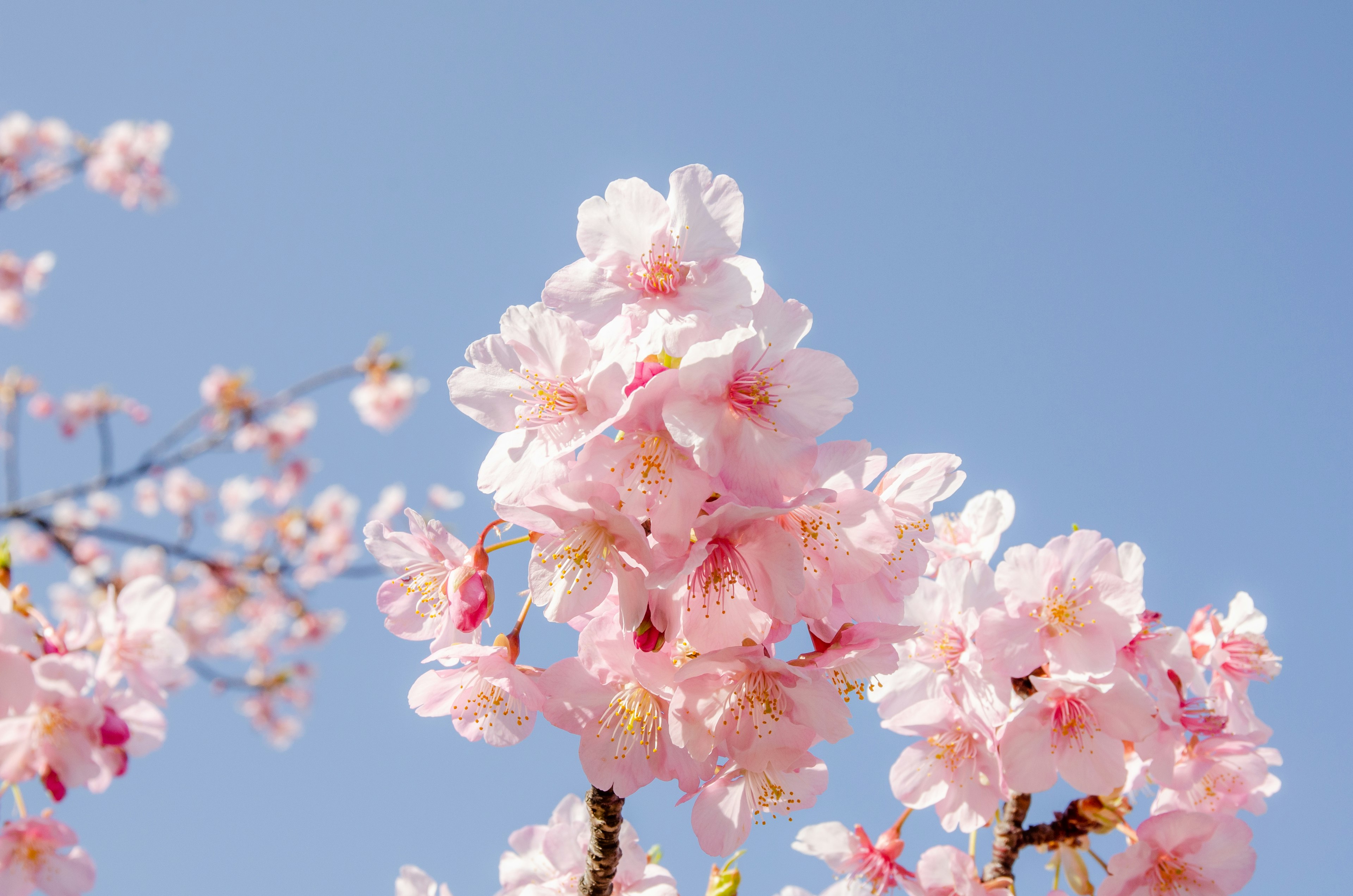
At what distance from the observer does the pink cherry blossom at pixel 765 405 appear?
1.41 meters

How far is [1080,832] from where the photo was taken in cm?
248

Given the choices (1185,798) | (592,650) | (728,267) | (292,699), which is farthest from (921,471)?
(292,699)

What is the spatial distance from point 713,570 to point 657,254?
2.16 feet

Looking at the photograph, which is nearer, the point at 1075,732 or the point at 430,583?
the point at 430,583

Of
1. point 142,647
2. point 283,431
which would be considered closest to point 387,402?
point 283,431

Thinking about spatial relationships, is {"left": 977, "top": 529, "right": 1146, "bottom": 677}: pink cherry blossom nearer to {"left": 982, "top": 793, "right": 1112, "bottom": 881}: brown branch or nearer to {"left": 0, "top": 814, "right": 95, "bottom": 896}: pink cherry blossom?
{"left": 982, "top": 793, "right": 1112, "bottom": 881}: brown branch

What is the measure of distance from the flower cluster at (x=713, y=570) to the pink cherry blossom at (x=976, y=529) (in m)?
0.29

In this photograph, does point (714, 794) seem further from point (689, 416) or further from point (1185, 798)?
point (1185, 798)

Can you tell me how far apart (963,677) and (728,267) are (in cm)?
125

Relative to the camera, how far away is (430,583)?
72.5 inches

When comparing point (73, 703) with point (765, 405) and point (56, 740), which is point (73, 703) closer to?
point (56, 740)

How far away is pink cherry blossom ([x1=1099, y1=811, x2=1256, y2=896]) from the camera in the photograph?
86.4 inches

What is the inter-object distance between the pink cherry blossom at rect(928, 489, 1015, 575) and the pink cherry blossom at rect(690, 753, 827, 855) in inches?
34.7

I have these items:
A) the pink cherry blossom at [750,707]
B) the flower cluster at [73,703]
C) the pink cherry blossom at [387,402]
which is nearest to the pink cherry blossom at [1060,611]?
the pink cherry blossom at [750,707]
